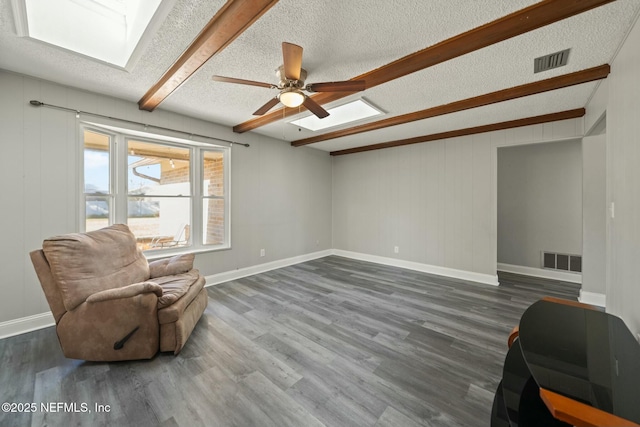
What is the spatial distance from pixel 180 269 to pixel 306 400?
197 centimetres

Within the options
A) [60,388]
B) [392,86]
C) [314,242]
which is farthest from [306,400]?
[314,242]

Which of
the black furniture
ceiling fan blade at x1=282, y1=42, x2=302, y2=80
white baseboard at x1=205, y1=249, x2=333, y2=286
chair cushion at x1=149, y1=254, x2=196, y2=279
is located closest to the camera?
the black furniture

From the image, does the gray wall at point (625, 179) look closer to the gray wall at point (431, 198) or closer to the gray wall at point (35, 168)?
the gray wall at point (431, 198)

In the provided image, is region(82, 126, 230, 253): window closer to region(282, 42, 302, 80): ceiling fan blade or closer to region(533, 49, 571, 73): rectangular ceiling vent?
region(282, 42, 302, 80): ceiling fan blade

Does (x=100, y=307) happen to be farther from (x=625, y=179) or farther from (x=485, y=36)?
(x=625, y=179)

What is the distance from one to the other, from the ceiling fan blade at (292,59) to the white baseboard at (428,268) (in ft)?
13.2

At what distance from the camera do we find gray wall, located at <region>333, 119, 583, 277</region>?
385 cm

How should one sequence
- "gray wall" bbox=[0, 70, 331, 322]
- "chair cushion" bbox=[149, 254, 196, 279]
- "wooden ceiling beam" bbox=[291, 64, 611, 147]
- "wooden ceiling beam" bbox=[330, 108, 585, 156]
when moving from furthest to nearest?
"wooden ceiling beam" bbox=[330, 108, 585, 156], "chair cushion" bbox=[149, 254, 196, 279], "gray wall" bbox=[0, 70, 331, 322], "wooden ceiling beam" bbox=[291, 64, 611, 147]

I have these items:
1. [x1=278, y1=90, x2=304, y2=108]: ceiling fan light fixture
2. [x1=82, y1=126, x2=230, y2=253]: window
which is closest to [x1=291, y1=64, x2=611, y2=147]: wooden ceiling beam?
[x1=278, y1=90, x2=304, y2=108]: ceiling fan light fixture

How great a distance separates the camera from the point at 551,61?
204 centimetres

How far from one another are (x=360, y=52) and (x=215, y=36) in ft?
3.67

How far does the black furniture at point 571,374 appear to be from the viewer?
704mm

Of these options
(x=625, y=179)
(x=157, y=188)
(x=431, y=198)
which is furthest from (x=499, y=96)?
(x=157, y=188)

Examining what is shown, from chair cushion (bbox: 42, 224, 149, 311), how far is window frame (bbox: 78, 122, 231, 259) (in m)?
0.69
